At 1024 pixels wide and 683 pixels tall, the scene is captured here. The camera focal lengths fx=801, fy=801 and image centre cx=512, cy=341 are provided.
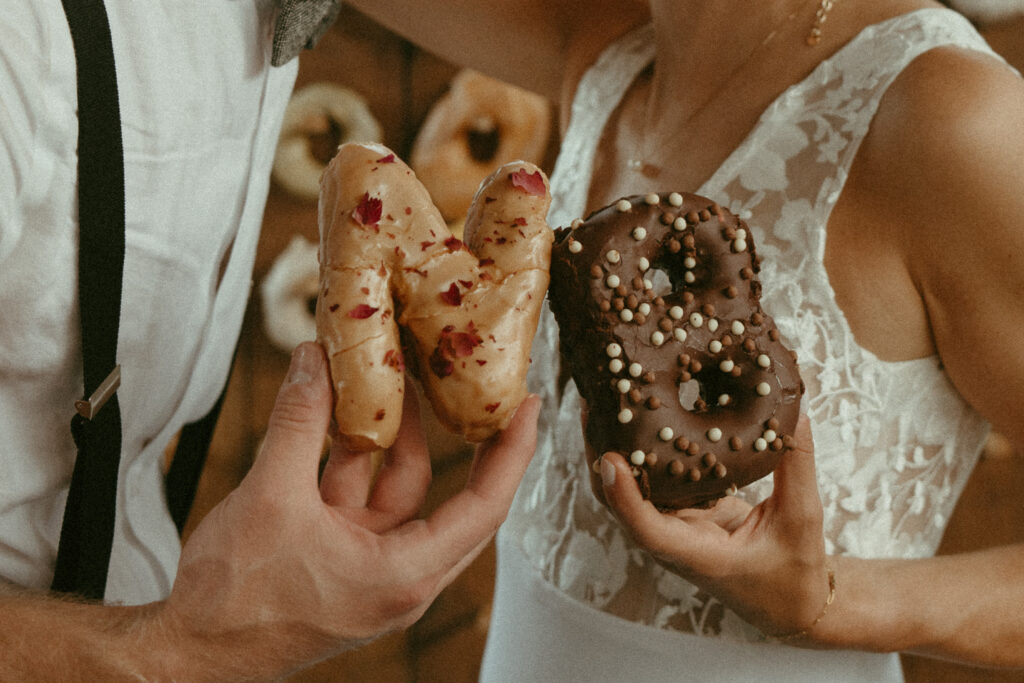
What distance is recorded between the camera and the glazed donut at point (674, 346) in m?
A: 0.61

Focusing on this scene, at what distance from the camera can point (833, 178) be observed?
0.80 metres

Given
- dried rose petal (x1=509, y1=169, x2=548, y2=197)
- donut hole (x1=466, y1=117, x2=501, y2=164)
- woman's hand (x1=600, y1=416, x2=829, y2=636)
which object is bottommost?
donut hole (x1=466, y1=117, x2=501, y2=164)

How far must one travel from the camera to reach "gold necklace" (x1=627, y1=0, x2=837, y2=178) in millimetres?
885

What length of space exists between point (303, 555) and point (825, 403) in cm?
54

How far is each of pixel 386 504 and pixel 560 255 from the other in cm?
23

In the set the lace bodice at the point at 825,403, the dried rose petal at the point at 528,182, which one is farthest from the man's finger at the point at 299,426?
the lace bodice at the point at 825,403

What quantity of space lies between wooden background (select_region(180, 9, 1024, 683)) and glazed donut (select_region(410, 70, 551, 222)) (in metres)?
0.06

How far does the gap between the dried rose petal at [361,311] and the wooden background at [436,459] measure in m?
1.30

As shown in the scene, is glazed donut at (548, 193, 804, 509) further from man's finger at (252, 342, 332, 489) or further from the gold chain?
the gold chain

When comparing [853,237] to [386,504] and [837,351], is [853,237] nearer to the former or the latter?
[837,351]

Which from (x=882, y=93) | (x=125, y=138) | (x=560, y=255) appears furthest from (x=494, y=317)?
(x=882, y=93)

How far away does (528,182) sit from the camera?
588 mm

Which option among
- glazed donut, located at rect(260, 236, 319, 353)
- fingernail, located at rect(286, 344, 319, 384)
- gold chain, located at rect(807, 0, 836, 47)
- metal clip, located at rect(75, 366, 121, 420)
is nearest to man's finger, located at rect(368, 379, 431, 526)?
fingernail, located at rect(286, 344, 319, 384)

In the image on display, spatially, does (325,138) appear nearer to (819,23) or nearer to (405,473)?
(819,23)
